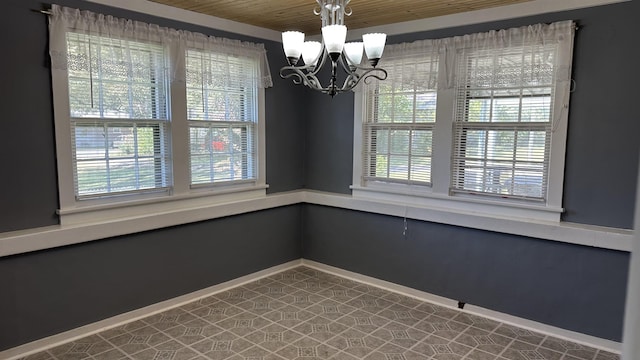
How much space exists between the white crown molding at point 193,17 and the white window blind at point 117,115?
26 cm

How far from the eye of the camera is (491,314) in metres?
3.66

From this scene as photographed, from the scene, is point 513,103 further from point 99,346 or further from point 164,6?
point 99,346

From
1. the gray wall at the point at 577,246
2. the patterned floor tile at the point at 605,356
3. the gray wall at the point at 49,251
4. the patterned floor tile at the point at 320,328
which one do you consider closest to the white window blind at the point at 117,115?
the gray wall at the point at 49,251

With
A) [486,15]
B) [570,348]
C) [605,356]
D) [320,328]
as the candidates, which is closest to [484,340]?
[570,348]

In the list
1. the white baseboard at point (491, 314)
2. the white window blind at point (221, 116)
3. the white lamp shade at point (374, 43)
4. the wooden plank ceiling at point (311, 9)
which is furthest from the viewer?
the white window blind at point (221, 116)

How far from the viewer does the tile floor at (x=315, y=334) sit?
306 cm

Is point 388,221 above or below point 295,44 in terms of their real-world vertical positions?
below

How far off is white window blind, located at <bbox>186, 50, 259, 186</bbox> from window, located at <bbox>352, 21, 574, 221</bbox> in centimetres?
109

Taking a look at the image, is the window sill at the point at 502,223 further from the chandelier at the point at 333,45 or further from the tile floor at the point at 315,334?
the chandelier at the point at 333,45

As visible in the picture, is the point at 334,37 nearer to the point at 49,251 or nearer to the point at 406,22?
the point at 406,22

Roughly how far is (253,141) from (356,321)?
2.00m

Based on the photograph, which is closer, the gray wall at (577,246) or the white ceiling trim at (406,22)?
the gray wall at (577,246)

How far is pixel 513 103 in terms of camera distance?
11.4 feet

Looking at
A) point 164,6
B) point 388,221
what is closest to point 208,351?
point 388,221
